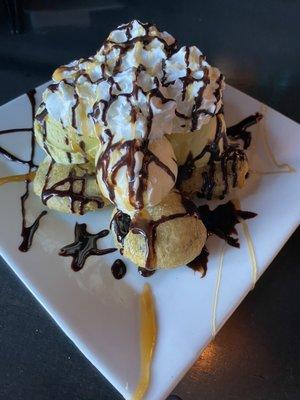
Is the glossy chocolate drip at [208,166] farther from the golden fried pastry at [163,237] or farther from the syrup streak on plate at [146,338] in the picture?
the syrup streak on plate at [146,338]

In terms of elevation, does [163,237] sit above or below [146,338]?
above

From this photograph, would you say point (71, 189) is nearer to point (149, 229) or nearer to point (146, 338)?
point (149, 229)

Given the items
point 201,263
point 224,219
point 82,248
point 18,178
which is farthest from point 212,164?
point 18,178

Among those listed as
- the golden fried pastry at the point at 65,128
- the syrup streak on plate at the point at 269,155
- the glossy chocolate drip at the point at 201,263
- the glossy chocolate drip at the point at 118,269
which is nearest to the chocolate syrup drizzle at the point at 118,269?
the glossy chocolate drip at the point at 118,269

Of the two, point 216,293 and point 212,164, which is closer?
point 216,293

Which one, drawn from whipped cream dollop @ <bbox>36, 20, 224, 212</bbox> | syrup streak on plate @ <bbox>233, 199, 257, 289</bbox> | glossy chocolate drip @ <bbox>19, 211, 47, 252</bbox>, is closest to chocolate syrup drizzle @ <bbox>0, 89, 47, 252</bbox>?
glossy chocolate drip @ <bbox>19, 211, 47, 252</bbox>

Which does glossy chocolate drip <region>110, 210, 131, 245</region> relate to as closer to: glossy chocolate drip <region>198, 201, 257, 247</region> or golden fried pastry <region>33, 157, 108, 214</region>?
golden fried pastry <region>33, 157, 108, 214</region>
